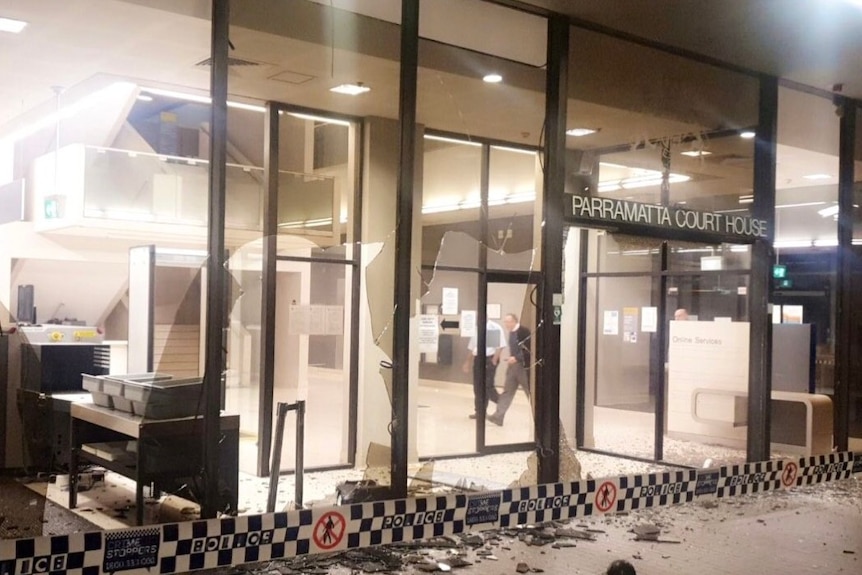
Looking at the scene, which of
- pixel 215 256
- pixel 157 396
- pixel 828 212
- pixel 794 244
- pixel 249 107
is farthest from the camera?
pixel 794 244

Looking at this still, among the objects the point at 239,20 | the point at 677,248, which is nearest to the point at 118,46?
the point at 239,20

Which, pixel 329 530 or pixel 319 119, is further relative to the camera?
pixel 319 119

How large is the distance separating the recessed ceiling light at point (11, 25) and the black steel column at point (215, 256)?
1.78m

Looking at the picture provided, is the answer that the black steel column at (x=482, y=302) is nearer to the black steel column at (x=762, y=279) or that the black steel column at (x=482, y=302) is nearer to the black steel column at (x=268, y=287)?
the black steel column at (x=268, y=287)

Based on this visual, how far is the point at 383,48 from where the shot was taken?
7023mm

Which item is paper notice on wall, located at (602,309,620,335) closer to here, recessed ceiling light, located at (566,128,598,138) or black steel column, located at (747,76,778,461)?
black steel column, located at (747,76,778,461)

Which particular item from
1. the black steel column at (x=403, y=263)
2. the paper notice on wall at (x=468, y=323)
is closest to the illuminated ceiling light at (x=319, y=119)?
the black steel column at (x=403, y=263)

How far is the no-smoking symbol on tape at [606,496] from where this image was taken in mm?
6719

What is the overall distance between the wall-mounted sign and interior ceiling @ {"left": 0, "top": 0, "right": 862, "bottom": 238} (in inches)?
48.9

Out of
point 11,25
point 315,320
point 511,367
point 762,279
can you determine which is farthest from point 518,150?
point 11,25

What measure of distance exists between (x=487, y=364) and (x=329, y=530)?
16.0ft

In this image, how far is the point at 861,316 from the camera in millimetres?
11852

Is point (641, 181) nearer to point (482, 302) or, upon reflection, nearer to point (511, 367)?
point (482, 302)

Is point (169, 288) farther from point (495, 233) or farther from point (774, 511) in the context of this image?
point (774, 511)
